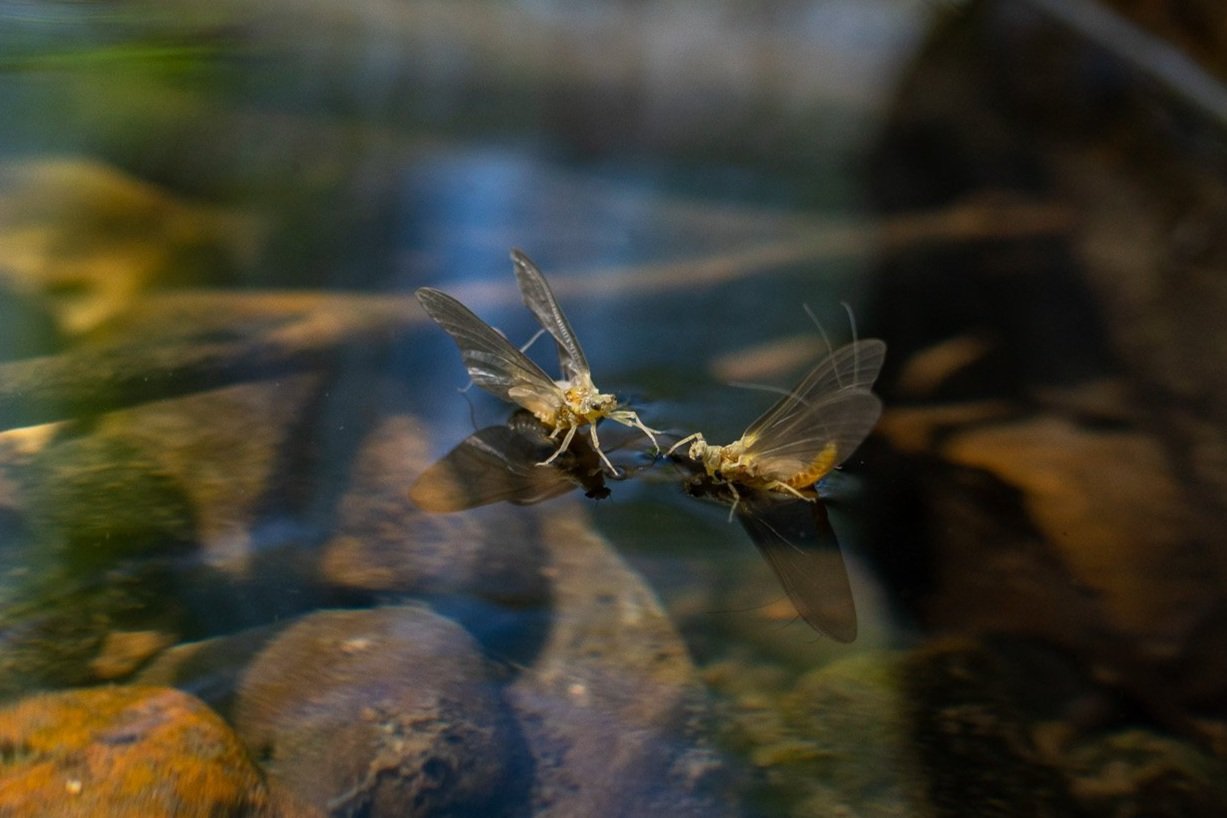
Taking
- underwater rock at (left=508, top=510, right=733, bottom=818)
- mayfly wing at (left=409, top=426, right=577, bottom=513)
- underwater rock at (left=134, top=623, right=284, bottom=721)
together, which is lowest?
underwater rock at (left=508, top=510, right=733, bottom=818)

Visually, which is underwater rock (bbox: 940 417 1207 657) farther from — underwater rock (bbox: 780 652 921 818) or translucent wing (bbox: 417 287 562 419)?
translucent wing (bbox: 417 287 562 419)

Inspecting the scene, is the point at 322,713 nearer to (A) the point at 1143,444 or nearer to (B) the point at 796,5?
(A) the point at 1143,444

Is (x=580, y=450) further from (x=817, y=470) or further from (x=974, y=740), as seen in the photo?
(x=974, y=740)

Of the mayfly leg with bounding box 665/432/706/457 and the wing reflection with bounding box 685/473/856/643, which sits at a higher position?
the mayfly leg with bounding box 665/432/706/457

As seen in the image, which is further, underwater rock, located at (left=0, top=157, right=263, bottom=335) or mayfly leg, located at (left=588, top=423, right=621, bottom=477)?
underwater rock, located at (left=0, top=157, right=263, bottom=335)

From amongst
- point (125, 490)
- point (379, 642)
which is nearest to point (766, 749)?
point (379, 642)

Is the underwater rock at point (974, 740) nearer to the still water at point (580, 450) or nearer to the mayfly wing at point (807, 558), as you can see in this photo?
the still water at point (580, 450)

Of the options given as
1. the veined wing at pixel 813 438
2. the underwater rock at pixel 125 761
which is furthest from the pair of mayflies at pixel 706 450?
the underwater rock at pixel 125 761

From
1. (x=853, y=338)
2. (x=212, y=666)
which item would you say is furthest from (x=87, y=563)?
(x=853, y=338)

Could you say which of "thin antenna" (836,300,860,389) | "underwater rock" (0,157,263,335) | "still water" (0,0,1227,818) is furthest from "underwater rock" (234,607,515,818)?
"underwater rock" (0,157,263,335)
